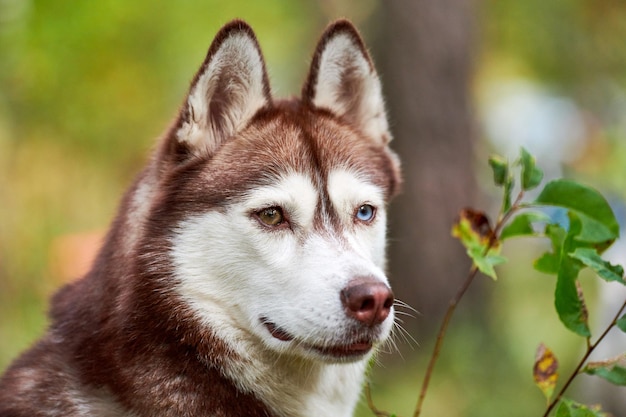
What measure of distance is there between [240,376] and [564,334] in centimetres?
703

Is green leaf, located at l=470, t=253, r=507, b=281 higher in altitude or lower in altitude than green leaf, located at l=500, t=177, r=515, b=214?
lower

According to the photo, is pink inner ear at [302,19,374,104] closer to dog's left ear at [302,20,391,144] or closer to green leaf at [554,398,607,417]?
dog's left ear at [302,20,391,144]

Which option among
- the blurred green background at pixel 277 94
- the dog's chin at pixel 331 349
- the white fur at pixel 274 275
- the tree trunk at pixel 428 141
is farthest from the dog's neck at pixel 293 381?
the tree trunk at pixel 428 141

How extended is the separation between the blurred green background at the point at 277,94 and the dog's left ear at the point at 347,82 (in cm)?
41

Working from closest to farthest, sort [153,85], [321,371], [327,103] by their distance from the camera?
[321,371] → [327,103] → [153,85]

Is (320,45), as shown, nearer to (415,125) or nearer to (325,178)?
(325,178)

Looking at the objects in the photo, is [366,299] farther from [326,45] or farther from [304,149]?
[326,45]

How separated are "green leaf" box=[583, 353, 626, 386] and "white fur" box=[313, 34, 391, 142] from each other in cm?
160

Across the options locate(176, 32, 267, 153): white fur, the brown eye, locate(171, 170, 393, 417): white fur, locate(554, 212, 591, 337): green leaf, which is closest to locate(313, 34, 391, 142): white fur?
locate(176, 32, 267, 153): white fur

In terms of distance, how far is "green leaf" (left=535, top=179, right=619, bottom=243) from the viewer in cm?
318

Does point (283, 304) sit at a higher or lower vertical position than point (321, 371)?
higher

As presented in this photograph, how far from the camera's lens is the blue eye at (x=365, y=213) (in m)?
3.64

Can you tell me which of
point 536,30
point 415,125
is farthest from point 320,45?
point 536,30

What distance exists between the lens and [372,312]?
3146 mm
